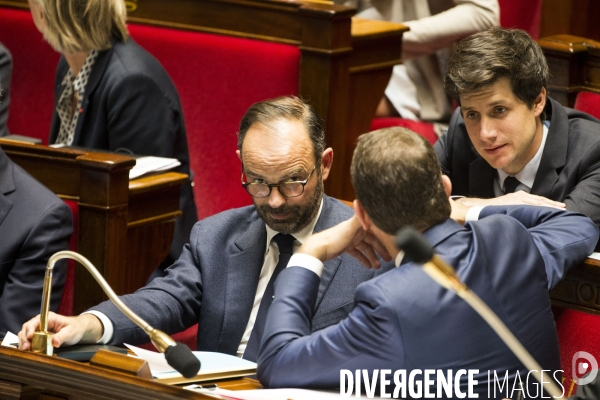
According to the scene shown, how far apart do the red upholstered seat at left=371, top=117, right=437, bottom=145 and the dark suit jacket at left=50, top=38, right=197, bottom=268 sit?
2.52 ft

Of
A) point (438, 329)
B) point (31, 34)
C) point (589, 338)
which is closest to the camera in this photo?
point (438, 329)

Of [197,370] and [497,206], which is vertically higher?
[497,206]

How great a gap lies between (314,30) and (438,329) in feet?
6.14

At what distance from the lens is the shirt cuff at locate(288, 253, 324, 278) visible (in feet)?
6.31

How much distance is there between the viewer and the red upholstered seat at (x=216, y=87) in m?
3.54

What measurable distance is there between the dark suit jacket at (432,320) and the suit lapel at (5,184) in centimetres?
95

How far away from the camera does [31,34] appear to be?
399 cm

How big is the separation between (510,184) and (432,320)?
0.97m

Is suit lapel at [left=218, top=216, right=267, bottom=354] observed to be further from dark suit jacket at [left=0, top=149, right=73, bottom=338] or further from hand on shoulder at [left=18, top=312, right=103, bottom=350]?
dark suit jacket at [left=0, top=149, right=73, bottom=338]

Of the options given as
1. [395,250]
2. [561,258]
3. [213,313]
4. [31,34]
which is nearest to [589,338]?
[561,258]

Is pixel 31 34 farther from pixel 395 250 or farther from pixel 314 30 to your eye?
pixel 395 250

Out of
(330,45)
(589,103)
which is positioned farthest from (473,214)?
(330,45)

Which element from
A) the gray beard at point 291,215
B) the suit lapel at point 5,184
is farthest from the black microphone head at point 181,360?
the suit lapel at point 5,184

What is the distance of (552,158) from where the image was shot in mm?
2463
